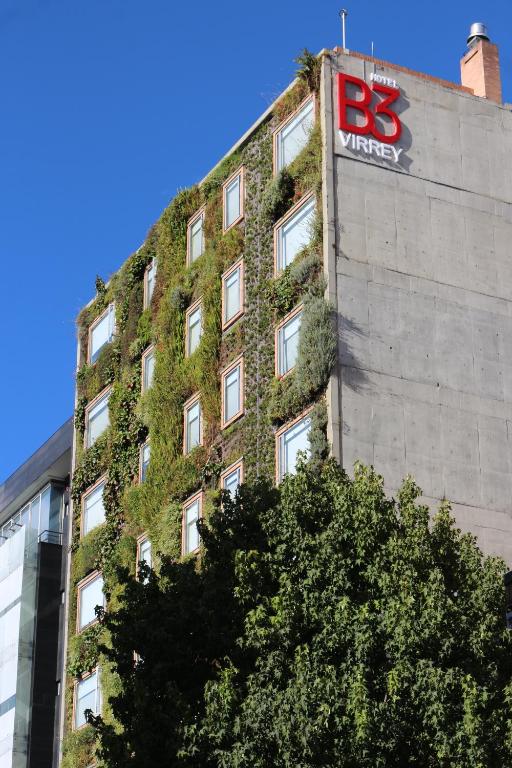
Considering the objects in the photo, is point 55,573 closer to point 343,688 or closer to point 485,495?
point 485,495

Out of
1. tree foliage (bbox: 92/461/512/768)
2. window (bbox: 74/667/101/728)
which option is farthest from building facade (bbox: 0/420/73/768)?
tree foliage (bbox: 92/461/512/768)

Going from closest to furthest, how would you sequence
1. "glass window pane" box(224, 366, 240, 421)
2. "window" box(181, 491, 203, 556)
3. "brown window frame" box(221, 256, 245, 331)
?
"glass window pane" box(224, 366, 240, 421), "window" box(181, 491, 203, 556), "brown window frame" box(221, 256, 245, 331)

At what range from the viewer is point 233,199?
49719mm

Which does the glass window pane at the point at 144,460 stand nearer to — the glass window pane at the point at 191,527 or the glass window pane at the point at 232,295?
the glass window pane at the point at 191,527

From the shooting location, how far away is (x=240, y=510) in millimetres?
34875

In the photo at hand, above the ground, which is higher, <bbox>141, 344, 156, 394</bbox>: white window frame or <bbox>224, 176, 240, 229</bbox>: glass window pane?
<bbox>224, 176, 240, 229</bbox>: glass window pane

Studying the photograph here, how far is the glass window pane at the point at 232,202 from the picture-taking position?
49312mm

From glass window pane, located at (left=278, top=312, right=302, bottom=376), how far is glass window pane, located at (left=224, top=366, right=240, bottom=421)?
2.32m

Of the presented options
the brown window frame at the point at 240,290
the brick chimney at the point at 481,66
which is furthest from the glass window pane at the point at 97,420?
the brick chimney at the point at 481,66

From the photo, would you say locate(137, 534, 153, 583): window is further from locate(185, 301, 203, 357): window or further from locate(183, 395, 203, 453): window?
locate(185, 301, 203, 357): window

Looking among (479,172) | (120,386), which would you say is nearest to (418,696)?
(479,172)

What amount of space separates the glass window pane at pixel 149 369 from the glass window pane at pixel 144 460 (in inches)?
81.8

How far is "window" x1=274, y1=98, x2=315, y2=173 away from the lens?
152ft

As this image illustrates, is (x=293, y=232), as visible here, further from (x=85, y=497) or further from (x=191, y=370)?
(x=85, y=497)
